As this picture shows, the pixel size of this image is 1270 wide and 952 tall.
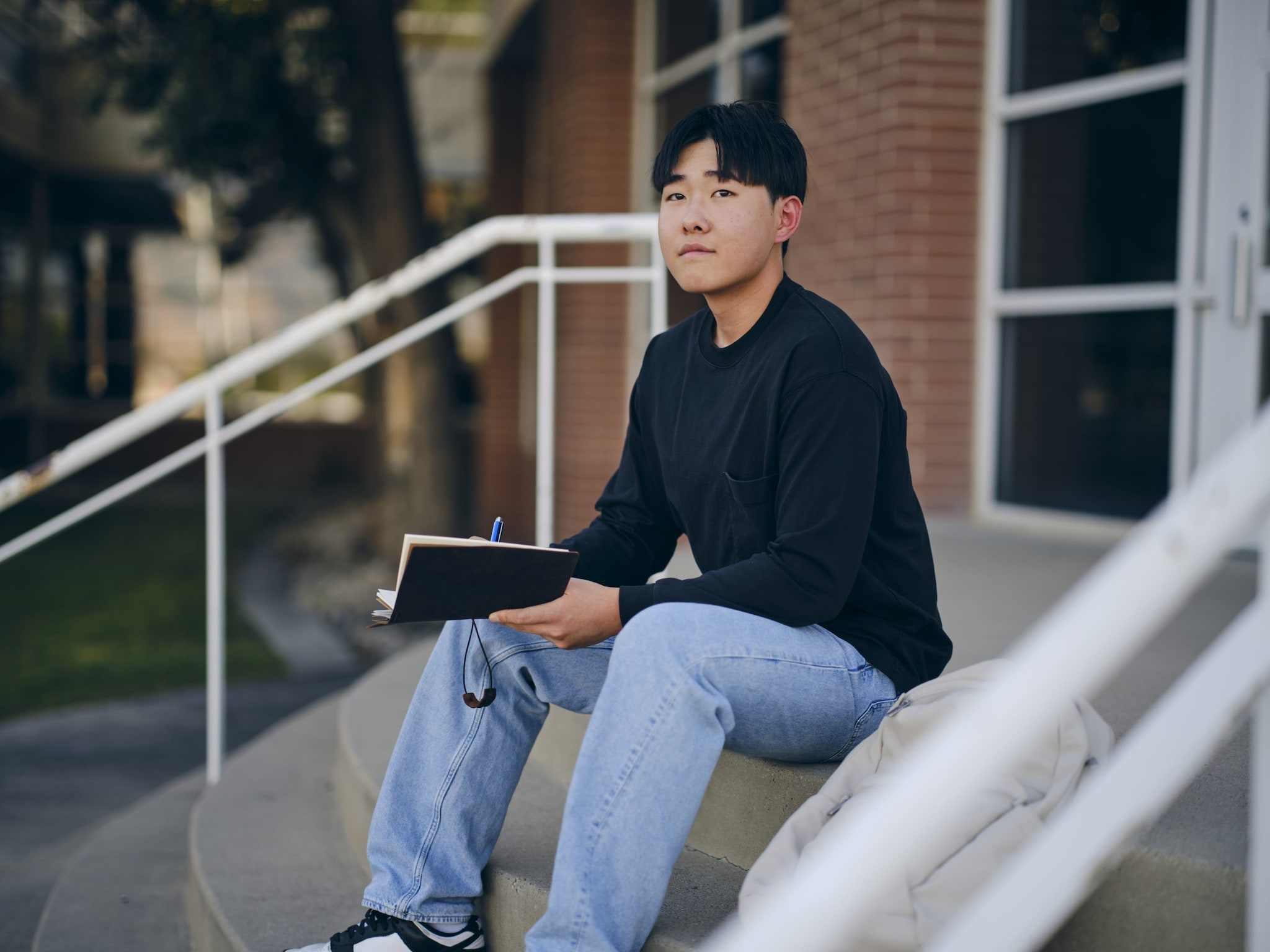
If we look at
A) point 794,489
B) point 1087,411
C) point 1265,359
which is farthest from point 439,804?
point 1087,411

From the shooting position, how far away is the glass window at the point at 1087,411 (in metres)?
4.16

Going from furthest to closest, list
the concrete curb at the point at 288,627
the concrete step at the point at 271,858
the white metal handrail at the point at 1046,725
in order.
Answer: the concrete curb at the point at 288,627 < the concrete step at the point at 271,858 < the white metal handrail at the point at 1046,725

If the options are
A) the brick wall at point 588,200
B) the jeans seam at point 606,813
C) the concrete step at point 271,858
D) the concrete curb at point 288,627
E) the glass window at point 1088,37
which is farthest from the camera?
the brick wall at point 588,200

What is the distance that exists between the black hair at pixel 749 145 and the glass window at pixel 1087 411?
2.48m

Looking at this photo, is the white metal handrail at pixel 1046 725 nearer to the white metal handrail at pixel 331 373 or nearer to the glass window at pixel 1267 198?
the white metal handrail at pixel 331 373

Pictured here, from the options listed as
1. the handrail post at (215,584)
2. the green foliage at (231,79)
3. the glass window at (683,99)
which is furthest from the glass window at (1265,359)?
the green foliage at (231,79)

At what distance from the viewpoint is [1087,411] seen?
438cm

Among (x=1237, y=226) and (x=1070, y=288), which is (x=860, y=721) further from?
(x=1070, y=288)

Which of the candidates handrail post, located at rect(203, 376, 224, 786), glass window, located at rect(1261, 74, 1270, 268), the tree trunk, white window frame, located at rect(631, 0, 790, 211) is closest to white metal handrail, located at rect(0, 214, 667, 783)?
handrail post, located at rect(203, 376, 224, 786)

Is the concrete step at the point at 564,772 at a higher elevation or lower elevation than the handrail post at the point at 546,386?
lower

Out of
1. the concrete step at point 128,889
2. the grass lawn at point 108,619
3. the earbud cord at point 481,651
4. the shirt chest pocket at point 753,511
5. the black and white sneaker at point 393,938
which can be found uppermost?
the shirt chest pocket at point 753,511

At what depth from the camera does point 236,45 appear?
6.89 metres

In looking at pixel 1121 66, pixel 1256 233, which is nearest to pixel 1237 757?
pixel 1256 233

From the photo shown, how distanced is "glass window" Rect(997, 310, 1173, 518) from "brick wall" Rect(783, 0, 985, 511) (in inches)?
6.9
